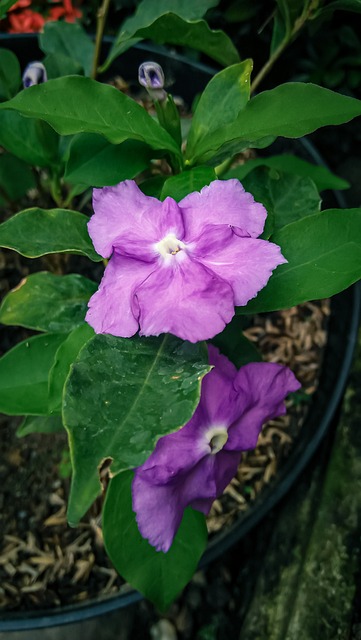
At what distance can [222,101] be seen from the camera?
87 cm

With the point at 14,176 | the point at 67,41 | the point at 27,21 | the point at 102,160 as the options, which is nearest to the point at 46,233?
the point at 102,160

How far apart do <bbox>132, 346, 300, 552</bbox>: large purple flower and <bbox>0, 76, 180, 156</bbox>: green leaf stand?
313mm

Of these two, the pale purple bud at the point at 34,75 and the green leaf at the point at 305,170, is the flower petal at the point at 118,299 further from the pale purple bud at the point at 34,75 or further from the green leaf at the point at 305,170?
the green leaf at the point at 305,170

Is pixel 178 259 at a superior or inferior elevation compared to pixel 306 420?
superior

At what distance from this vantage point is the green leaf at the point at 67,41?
4.00ft

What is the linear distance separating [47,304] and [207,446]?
1.19 ft

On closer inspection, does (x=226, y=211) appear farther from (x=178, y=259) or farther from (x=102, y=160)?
(x=102, y=160)

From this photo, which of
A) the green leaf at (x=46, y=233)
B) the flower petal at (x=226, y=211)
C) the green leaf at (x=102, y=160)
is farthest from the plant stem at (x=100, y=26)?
the flower petal at (x=226, y=211)

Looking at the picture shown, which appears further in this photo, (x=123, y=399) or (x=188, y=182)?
(x=188, y=182)

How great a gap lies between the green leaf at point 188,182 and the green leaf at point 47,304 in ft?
0.88

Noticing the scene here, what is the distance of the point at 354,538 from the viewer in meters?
1.15

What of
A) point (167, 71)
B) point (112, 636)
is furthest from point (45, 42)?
point (112, 636)

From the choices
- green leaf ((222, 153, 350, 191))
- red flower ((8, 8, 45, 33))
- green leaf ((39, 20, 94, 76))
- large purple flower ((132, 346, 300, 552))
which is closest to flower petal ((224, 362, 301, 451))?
large purple flower ((132, 346, 300, 552))

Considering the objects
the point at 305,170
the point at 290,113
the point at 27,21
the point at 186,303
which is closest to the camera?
the point at 186,303
